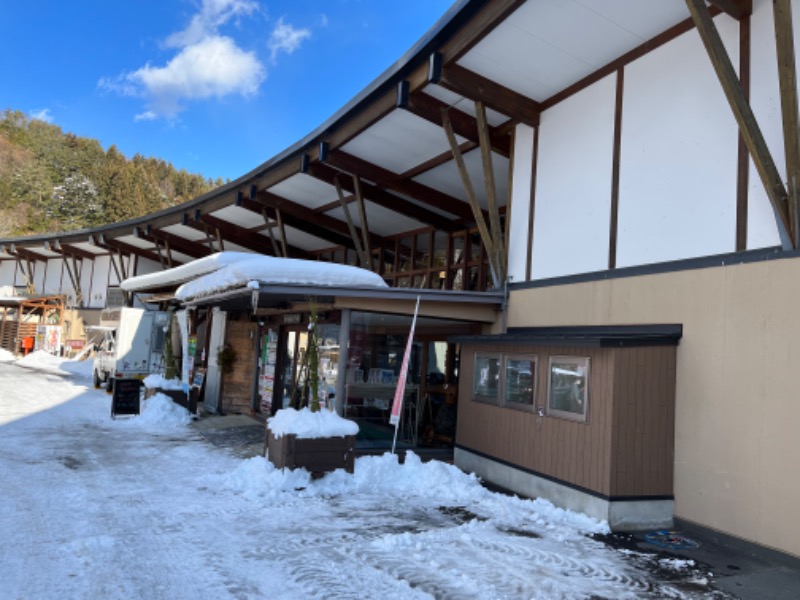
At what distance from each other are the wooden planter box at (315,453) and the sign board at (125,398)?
6.21 meters

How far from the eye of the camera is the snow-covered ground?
4.48 m

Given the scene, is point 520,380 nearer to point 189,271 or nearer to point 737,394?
point 737,394

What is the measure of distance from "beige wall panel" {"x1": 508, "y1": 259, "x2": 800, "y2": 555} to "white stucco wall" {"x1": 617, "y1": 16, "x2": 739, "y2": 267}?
1.66ft

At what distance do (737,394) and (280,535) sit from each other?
4.92 m

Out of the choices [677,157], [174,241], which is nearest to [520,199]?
[677,157]

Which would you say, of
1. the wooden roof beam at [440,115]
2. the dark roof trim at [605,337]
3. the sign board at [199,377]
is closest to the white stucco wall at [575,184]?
the dark roof trim at [605,337]

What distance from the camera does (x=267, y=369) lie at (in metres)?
13.9

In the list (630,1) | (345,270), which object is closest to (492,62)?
(630,1)

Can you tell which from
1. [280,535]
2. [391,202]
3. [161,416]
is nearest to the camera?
[280,535]

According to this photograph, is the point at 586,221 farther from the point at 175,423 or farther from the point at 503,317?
the point at 175,423

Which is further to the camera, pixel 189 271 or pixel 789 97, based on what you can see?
pixel 189 271

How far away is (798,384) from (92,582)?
6310mm

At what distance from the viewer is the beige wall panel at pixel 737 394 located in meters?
5.77

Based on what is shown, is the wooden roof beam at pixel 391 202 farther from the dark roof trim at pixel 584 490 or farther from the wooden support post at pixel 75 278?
the wooden support post at pixel 75 278
